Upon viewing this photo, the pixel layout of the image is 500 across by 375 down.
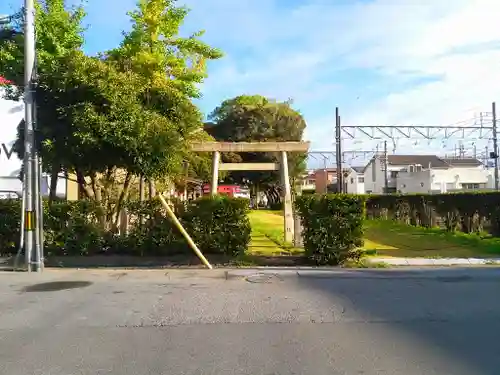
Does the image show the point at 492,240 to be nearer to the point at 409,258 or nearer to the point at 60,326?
the point at 409,258

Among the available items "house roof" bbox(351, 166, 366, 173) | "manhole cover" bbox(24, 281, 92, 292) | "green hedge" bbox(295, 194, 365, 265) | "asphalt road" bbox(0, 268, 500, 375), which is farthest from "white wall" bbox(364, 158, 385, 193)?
"manhole cover" bbox(24, 281, 92, 292)

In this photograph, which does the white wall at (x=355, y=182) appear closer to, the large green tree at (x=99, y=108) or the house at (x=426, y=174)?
the house at (x=426, y=174)

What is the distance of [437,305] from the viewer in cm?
896

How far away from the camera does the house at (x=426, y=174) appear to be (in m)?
76.2

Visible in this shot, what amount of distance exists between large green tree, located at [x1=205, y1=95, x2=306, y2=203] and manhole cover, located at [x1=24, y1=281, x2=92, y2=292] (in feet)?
125

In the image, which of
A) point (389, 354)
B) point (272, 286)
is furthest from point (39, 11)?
point (389, 354)

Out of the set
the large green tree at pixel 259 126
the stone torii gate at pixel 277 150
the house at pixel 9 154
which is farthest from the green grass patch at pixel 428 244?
the large green tree at pixel 259 126

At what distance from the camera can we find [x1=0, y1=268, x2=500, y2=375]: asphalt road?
18.7 ft

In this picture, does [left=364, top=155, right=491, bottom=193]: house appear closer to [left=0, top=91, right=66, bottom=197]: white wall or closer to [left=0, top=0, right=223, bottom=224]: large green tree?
[left=0, top=91, right=66, bottom=197]: white wall

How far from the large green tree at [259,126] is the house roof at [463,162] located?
3772cm

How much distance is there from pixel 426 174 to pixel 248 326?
242 feet

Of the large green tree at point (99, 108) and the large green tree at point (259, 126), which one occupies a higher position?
the large green tree at point (259, 126)

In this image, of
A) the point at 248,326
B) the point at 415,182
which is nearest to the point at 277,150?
the point at 248,326

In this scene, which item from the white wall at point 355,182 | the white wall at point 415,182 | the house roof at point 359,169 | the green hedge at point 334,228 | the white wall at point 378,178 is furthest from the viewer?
the house roof at point 359,169
